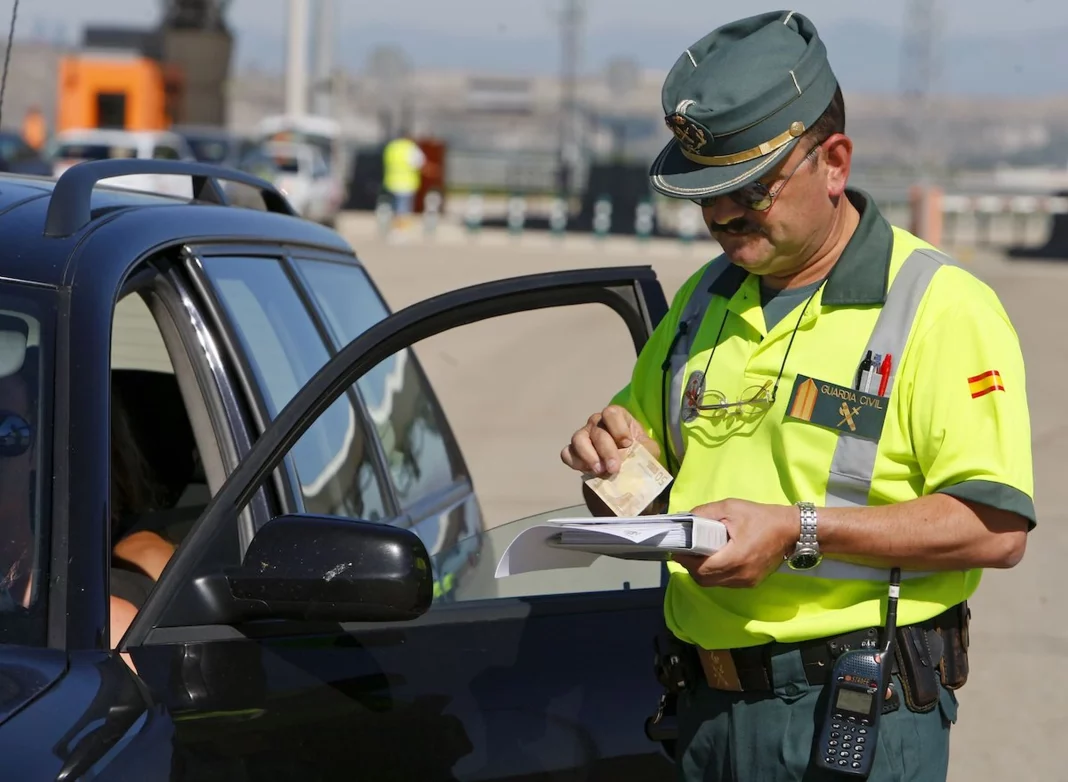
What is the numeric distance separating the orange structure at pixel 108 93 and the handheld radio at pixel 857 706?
41.6 meters

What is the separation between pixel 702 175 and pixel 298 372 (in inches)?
53.4

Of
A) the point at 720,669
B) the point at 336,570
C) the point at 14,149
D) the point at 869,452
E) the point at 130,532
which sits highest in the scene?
the point at 869,452

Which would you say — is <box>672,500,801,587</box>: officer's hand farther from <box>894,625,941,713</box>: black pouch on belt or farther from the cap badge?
the cap badge

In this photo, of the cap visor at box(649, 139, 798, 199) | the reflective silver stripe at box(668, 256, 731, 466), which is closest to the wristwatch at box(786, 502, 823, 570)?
the reflective silver stripe at box(668, 256, 731, 466)

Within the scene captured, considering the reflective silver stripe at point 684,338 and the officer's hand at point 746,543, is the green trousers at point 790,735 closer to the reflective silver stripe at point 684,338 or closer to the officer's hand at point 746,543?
the officer's hand at point 746,543

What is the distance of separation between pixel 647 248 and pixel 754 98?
25.3 m

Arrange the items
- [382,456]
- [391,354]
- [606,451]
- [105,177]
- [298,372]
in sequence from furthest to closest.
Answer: [382,456]
[298,372]
[105,177]
[391,354]
[606,451]

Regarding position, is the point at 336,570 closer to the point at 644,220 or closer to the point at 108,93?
the point at 644,220

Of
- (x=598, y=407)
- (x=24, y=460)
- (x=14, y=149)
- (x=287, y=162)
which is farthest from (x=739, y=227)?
(x=14, y=149)

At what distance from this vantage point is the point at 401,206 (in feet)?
92.2

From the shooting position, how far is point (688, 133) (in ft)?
7.87

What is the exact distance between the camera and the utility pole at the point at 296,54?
32438 millimetres

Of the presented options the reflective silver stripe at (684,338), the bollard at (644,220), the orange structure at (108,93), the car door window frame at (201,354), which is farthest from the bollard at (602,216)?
the reflective silver stripe at (684,338)

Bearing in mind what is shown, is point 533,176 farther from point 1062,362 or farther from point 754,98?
point 754,98
